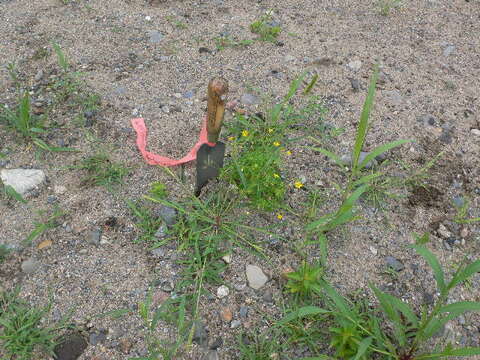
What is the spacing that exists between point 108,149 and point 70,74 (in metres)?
0.78

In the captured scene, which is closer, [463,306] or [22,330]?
[463,306]

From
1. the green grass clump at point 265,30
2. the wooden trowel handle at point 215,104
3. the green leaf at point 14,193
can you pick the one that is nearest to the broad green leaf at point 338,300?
the wooden trowel handle at point 215,104

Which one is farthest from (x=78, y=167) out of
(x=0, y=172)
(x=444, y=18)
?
(x=444, y=18)

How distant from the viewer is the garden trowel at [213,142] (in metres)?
1.79

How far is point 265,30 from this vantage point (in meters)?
3.30

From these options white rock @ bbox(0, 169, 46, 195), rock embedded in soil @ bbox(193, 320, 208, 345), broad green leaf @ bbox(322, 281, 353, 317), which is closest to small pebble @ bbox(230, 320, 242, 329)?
rock embedded in soil @ bbox(193, 320, 208, 345)

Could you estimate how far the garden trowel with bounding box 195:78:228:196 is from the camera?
179 centimetres

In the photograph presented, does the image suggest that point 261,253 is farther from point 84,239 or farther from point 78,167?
point 78,167

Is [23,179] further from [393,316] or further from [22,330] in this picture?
[393,316]

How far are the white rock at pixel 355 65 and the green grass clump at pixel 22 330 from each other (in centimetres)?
258

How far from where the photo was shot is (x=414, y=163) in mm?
2607

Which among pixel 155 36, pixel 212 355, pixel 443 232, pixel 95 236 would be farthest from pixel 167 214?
pixel 155 36

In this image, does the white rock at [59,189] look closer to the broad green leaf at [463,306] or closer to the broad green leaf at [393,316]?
the broad green leaf at [393,316]

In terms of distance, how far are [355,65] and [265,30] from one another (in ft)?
2.51
